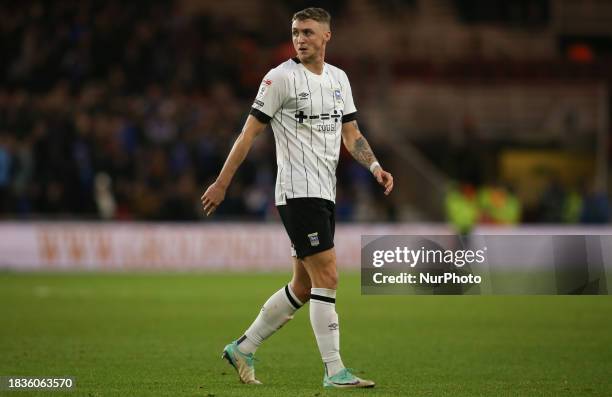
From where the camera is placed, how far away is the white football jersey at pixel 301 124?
7.99m

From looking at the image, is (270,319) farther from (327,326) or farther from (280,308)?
(327,326)

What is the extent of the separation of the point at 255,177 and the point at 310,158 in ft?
58.2

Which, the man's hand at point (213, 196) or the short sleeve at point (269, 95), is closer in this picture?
the man's hand at point (213, 196)

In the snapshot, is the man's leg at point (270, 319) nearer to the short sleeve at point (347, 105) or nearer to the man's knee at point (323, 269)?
the man's knee at point (323, 269)

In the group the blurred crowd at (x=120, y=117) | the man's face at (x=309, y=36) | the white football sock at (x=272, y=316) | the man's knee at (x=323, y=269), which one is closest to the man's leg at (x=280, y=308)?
the white football sock at (x=272, y=316)

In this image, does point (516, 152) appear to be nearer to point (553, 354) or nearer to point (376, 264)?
point (553, 354)

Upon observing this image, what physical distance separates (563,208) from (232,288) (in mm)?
11226

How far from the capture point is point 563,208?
28094mm

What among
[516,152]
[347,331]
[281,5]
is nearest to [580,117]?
[516,152]

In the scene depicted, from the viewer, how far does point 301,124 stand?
806 cm

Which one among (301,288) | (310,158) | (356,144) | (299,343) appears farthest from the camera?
(299,343)

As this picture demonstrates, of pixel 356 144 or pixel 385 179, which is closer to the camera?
pixel 385 179

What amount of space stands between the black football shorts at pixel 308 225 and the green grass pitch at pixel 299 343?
963 mm

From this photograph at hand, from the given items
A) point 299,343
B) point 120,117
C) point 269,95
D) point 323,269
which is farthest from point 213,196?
point 120,117
